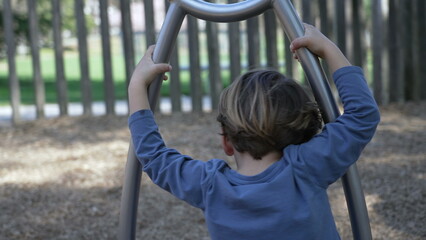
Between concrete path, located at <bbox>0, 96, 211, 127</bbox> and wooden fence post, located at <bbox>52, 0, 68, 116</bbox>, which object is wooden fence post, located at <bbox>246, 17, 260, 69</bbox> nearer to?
concrete path, located at <bbox>0, 96, 211, 127</bbox>

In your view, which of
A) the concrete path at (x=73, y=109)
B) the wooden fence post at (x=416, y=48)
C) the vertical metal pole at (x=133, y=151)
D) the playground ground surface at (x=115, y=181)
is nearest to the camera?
the vertical metal pole at (x=133, y=151)

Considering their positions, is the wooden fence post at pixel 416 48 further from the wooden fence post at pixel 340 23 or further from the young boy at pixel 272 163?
the young boy at pixel 272 163

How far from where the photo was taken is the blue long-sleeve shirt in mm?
1531

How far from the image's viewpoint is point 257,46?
5840mm

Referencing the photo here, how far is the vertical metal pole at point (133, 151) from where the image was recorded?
6.68 feet

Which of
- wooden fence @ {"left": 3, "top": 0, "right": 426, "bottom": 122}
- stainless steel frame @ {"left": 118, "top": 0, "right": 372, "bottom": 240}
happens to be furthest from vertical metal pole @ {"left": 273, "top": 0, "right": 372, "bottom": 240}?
wooden fence @ {"left": 3, "top": 0, "right": 426, "bottom": 122}

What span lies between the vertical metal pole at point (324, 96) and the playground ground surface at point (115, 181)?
→ 1142mm

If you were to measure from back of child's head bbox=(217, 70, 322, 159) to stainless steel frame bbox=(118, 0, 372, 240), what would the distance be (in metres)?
0.28

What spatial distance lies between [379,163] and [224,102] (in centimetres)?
275

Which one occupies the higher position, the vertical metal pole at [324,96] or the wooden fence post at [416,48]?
the vertical metal pole at [324,96]

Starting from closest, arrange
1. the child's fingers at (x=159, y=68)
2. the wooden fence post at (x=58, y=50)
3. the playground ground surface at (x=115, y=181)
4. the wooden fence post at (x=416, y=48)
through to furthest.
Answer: the child's fingers at (x=159, y=68)
the playground ground surface at (x=115, y=181)
the wooden fence post at (x=58, y=50)
the wooden fence post at (x=416, y=48)

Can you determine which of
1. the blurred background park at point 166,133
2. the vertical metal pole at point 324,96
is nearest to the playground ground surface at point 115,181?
the blurred background park at point 166,133

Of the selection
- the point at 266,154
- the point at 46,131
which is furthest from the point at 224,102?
the point at 46,131

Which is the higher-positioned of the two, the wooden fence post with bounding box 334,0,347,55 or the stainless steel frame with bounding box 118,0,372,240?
the stainless steel frame with bounding box 118,0,372,240
